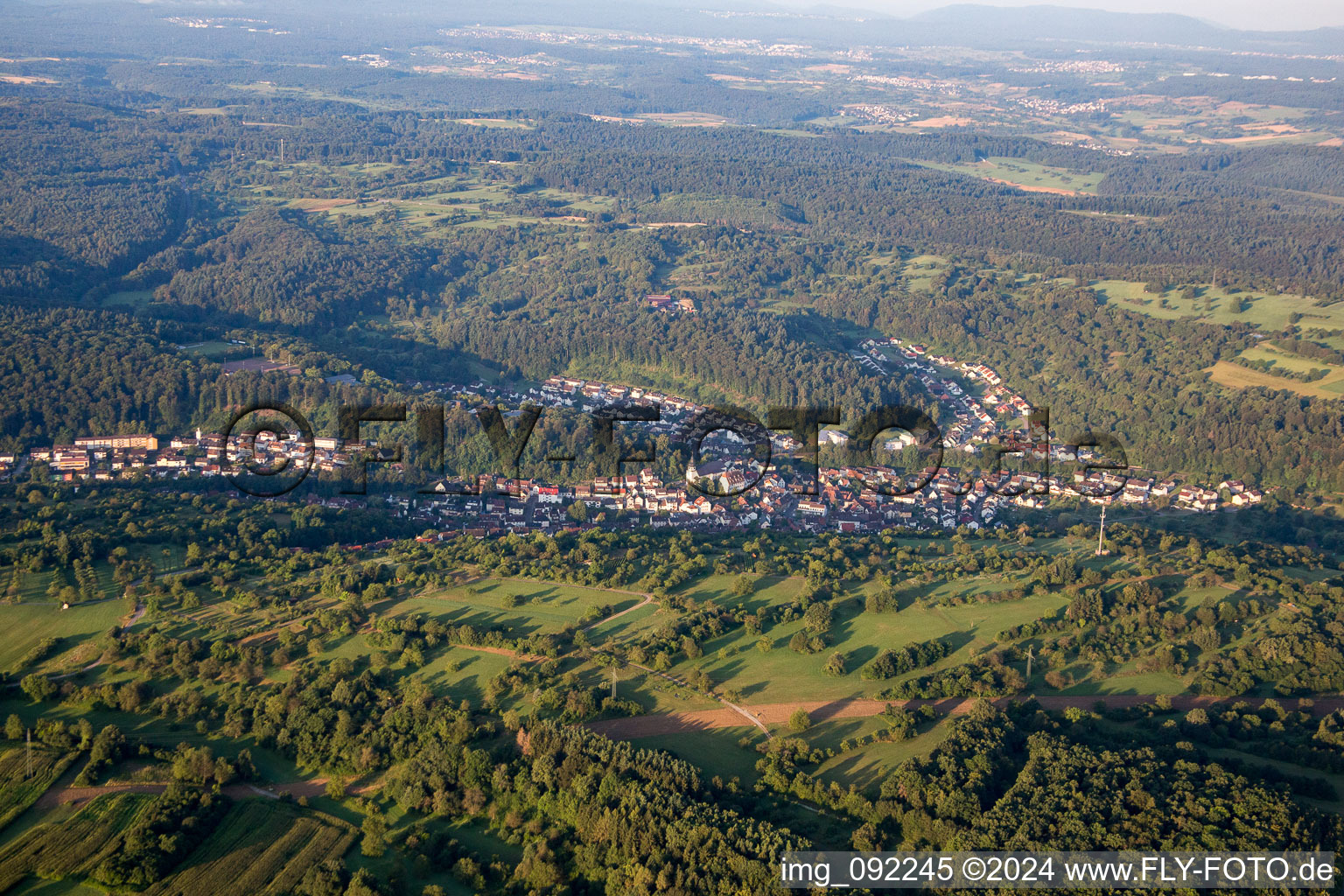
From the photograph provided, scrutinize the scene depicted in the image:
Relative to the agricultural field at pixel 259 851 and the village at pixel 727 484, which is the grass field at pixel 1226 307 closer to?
the village at pixel 727 484

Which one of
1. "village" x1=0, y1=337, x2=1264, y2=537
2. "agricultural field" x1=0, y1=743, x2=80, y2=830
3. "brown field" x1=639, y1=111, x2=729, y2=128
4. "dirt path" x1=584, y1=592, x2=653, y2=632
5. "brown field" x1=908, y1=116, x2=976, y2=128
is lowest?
"village" x1=0, y1=337, x2=1264, y2=537

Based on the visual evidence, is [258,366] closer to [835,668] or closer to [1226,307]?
[835,668]

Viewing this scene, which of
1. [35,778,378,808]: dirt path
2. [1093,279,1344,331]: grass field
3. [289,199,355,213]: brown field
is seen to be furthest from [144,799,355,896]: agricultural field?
[289,199,355,213]: brown field

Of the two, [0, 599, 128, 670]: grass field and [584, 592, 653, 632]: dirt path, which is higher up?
[584, 592, 653, 632]: dirt path

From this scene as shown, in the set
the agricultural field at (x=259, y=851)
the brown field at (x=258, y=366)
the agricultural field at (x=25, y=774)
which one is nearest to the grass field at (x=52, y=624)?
the agricultural field at (x=25, y=774)

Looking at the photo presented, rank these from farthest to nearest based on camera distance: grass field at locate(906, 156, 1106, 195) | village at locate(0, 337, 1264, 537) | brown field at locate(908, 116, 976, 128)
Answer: brown field at locate(908, 116, 976, 128)
grass field at locate(906, 156, 1106, 195)
village at locate(0, 337, 1264, 537)

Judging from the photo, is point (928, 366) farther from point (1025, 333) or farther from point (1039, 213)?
point (1039, 213)

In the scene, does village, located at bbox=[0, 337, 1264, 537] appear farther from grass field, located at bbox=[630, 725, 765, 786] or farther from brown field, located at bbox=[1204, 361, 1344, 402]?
grass field, located at bbox=[630, 725, 765, 786]

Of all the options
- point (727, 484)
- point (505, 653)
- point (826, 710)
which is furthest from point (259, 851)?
point (727, 484)
